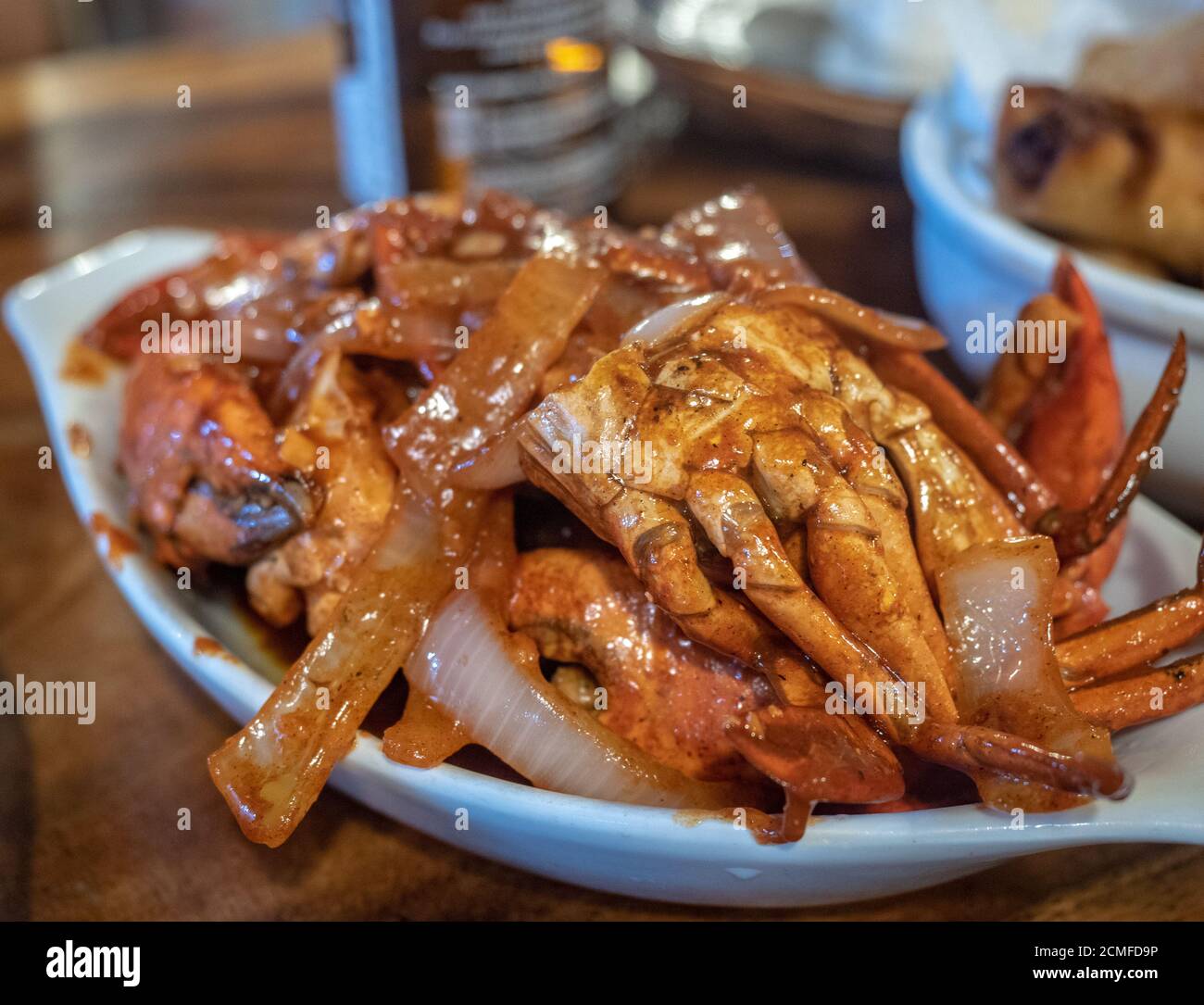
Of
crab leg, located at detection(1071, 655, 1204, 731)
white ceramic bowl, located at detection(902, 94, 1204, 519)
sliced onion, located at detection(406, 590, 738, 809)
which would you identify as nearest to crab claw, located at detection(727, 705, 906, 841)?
sliced onion, located at detection(406, 590, 738, 809)

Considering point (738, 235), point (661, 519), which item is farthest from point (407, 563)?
point (738, 235)

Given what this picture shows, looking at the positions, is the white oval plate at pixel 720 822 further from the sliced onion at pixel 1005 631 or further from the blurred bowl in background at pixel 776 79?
the blurred bowl in background at pixel 776 79

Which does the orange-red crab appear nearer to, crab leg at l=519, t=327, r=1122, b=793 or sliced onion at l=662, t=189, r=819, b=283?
crab leg at l=519, t=327, r=1122, b=793

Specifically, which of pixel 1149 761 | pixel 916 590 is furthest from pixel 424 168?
pixel 1149 761

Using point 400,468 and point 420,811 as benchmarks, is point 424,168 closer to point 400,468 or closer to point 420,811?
point 400,468

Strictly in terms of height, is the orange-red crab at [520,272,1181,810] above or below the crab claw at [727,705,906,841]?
above

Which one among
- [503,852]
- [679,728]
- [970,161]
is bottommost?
[503,852]
